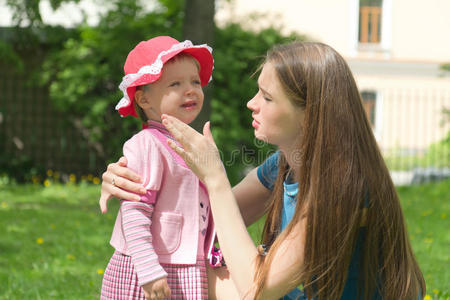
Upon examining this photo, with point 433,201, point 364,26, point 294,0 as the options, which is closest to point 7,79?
point 433,201

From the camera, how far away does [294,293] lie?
2.36 m

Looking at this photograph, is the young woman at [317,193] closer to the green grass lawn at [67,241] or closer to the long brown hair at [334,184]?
the long brown hair at [334,184]

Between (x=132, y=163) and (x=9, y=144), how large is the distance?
8887 mm

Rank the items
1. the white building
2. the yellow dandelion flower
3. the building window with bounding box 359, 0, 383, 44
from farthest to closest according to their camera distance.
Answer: the building window with bounding box 359, 0, 383, 44
the white building
the yellow dandelion flower

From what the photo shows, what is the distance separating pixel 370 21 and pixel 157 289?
19608mm

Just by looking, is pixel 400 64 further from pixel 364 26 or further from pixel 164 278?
pixel 164 278

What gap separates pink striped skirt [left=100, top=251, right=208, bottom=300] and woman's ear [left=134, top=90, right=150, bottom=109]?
23.5 inches

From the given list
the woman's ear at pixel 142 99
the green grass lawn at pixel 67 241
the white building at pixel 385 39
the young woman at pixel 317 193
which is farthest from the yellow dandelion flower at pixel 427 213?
the white building at pixel 385 39

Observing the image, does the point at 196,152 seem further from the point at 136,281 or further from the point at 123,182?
the point at 136,281

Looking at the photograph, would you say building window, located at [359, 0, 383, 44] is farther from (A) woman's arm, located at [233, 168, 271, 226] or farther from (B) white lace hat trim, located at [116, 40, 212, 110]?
(B) white lace hat trim, located at [116, 40, 212, 110]

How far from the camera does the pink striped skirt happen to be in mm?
2117

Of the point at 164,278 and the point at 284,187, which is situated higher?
the point at 284,187

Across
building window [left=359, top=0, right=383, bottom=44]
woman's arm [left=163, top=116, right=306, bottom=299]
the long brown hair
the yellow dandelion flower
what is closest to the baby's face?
woman's arm [left=163, top=116, right=306, bottom=299]

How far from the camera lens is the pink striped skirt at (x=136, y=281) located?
212cm
